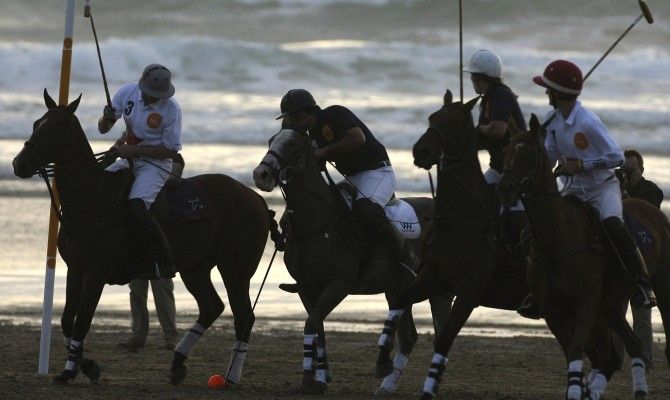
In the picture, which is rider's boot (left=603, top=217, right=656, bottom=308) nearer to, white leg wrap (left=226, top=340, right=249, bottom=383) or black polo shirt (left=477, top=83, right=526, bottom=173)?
black polo shirt (left=477, top=83, right=526, bottom=173)

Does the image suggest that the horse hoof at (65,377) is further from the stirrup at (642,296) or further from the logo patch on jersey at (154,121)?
the stirrup at (642,296)

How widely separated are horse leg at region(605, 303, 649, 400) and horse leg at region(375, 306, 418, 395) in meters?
1.68

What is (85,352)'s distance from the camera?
50.8ft

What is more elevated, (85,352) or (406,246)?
(406,246)

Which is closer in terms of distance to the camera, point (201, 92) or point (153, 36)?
point (201, 92)

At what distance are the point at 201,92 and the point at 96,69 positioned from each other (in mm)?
4805

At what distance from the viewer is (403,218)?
542 inches

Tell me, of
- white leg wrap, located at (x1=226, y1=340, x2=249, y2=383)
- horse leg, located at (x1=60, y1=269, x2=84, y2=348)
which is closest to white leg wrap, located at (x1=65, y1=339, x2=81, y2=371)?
horse leg, located at (x1=60, y1=269, x2=84, y2=348)

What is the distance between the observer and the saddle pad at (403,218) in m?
13.6

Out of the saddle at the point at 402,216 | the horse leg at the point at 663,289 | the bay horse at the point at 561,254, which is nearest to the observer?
the bay horse at the point at 561,254

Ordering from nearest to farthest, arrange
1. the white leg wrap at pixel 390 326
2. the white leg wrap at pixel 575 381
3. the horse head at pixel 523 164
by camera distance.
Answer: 1. the horse head at pixel 523 164
2. the white leg wrap at pixel 575 381
3. the white leg wrap at pixel 390 326

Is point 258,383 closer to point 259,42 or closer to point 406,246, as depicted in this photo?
point 406,246

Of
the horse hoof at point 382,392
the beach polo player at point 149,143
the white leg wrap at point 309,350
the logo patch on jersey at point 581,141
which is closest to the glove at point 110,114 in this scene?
the beach polo player at point 149,143

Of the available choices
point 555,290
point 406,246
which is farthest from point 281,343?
point 555,290
